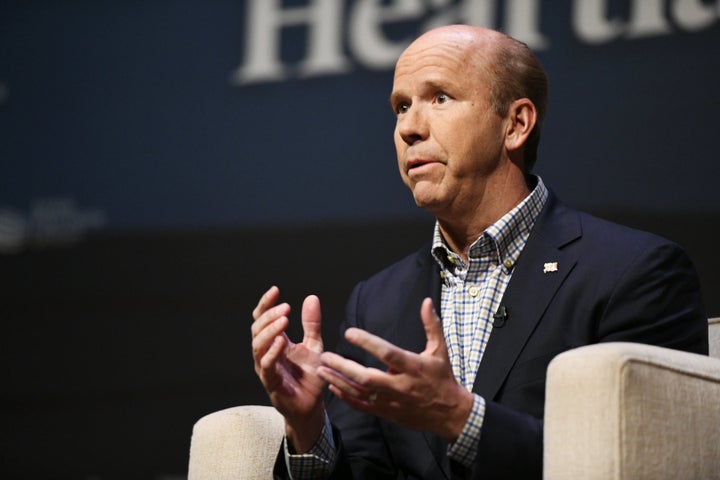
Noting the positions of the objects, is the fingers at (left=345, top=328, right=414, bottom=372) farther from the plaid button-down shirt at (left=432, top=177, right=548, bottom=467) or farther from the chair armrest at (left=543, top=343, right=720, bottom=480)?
the plaid button-down shirt at (left=432, top=177, right=548, bottom=467)

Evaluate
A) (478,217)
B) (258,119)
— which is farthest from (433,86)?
(258,119)

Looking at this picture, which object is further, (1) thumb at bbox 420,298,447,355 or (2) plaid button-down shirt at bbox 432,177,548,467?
(2) plaid button-down shirt at bbox 432,177,548,467

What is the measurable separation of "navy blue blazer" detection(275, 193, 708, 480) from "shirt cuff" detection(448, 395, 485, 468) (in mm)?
68

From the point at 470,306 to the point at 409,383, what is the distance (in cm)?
54

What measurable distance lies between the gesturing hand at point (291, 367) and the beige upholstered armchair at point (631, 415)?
0.45 m

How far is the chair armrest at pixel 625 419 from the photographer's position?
1206 millimetres

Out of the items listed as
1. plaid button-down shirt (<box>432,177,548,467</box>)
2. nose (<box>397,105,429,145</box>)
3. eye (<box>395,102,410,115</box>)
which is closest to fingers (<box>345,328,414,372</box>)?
plaid button-down shirt (<box>432,177,548,467</box>)

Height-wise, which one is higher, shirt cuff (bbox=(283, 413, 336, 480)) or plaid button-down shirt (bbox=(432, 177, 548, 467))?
plaid button-down shirt (bbox=(432, 177, 548, 467))

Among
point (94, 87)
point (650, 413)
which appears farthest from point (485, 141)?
point (94, 87)

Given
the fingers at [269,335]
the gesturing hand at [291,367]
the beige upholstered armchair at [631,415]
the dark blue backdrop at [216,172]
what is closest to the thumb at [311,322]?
the gesturing hand at [291,367]

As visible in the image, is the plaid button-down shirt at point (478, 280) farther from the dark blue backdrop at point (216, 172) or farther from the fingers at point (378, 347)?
the dark blue backdrop at point (216, 172)

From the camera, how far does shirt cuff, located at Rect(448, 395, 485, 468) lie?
140 centimetres

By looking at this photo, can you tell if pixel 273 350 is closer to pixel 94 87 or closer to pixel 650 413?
pixel 650 413

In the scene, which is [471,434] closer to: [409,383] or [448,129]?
[409,383]
